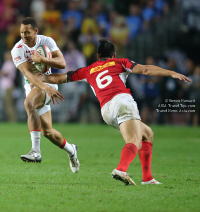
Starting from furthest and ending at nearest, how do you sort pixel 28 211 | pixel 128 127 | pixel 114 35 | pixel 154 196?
pixel 114 35 < pixel 128 127 < pixel 154 196 < pixel 28 211

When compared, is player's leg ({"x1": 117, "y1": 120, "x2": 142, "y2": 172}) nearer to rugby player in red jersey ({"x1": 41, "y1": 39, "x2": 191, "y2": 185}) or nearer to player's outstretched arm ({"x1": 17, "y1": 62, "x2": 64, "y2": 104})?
rugby player in red jersey ({"x1": 41, "y1": 39, "x2": 191, "y2": 185})

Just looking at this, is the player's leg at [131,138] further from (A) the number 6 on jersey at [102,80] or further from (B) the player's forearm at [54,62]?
(B) the player's forearm at [54,62]

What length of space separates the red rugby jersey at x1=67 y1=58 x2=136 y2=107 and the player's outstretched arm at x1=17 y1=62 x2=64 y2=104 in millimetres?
510

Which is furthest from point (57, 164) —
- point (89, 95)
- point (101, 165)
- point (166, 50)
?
point (166, 50)

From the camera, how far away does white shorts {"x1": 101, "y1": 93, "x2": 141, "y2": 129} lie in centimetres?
585

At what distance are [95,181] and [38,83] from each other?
1.61m

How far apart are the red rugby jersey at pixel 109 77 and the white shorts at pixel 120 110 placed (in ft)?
0.27

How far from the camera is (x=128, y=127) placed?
5785 mm

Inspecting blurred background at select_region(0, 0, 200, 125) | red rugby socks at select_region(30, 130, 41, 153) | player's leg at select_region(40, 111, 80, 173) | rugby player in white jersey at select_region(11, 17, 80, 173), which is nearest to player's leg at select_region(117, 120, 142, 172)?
rugby player in white jersey at select_region(11, 17, 80, 173)

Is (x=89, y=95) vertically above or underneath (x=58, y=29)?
underneath

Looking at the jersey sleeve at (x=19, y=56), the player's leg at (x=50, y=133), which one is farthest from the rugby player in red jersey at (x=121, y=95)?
the player's leg at (x=50, y=133)

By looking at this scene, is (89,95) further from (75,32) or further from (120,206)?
(120,206)

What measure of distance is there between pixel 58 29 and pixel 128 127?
12916 mm

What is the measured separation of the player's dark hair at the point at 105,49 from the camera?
619 cm
